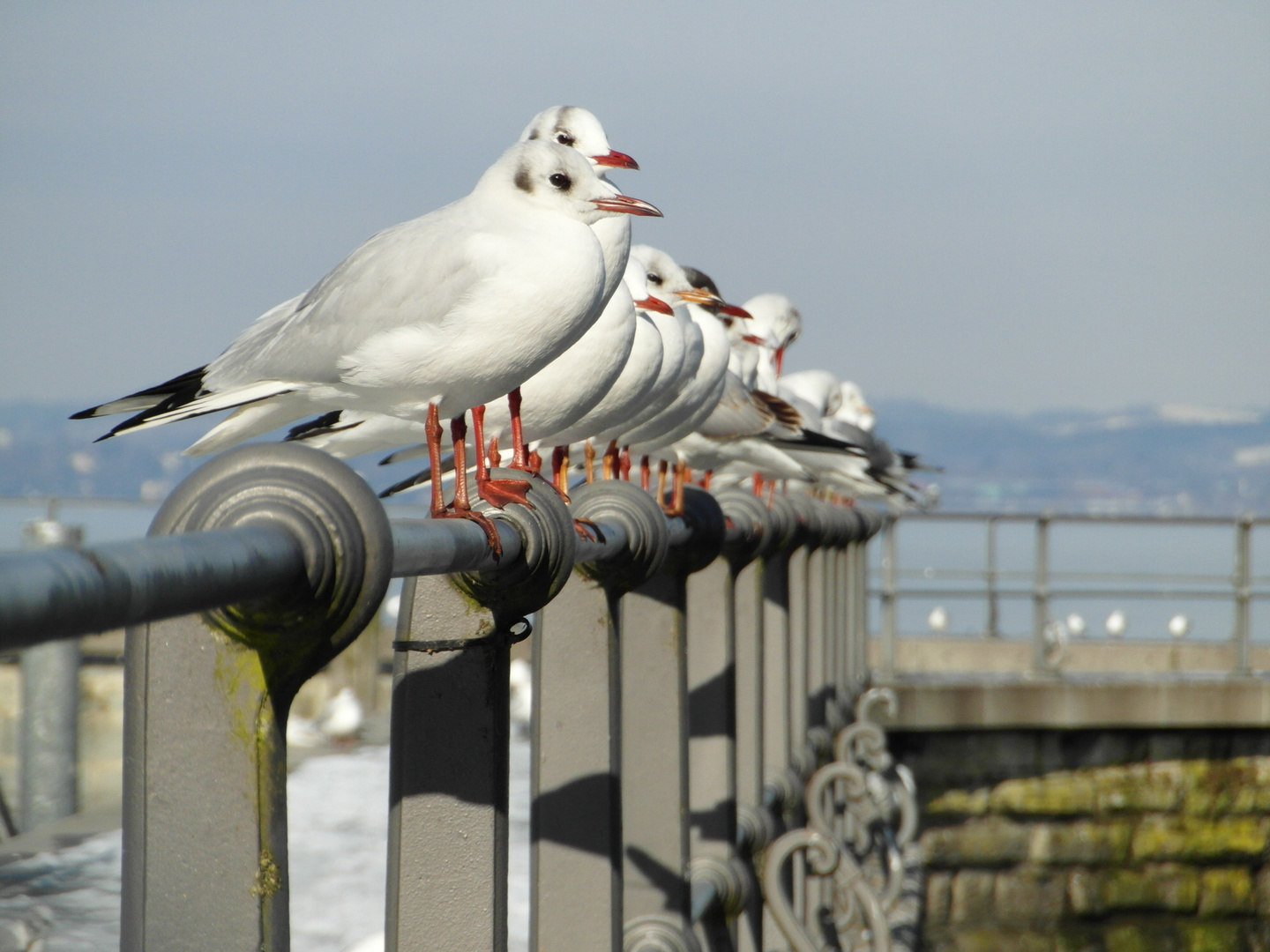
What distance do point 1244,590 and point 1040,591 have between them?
1.54 m

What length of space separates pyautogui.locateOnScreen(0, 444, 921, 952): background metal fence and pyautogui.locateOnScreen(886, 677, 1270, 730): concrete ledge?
780 cm

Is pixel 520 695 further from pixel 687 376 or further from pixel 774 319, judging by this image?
pixel 687 376

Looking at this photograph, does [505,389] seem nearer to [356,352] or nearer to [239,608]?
[356,352]

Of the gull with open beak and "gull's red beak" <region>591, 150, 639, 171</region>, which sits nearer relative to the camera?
the gull with open beak

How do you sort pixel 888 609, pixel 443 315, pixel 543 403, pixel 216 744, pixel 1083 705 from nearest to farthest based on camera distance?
pixel 216 744 < pixel 443 315 < pixel 543 403 < pixel 1083 705 < pixel 888 609

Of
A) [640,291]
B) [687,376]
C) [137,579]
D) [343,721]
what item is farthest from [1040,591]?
[137,579]

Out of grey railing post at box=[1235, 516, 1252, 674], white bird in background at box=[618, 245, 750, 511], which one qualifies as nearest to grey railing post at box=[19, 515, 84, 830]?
white bird in background at box=[618, 245, 750, 511]

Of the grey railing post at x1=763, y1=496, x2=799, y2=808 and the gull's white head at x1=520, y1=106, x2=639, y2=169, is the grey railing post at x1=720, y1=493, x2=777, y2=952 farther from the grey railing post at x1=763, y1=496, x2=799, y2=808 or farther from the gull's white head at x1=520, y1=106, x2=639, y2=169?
the gull's white head at x1=520, y1=106, x2=639, y2=169

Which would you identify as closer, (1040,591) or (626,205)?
(626,205)

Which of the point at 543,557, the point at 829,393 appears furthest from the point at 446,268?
the point at 829,393

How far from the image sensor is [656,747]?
2.37m

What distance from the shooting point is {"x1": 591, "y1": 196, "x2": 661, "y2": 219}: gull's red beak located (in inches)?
116

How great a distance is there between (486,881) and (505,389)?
141 centimetres

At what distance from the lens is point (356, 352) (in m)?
2.81
